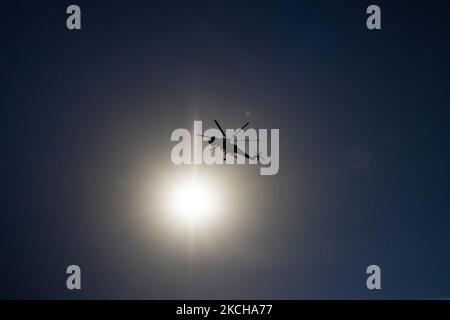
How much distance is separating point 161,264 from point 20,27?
157 inches

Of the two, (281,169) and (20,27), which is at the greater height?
(20,27)

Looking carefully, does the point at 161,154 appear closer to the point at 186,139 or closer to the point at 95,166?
the point at 186,139

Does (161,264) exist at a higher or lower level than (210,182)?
lower

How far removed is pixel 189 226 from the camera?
6062 mm

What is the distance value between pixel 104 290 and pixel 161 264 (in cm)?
87

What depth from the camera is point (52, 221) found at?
19.5ft

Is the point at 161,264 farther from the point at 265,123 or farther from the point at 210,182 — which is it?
the point at 265,123

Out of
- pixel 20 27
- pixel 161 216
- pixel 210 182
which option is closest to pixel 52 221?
pixel 161 216

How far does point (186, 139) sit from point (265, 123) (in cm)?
117
